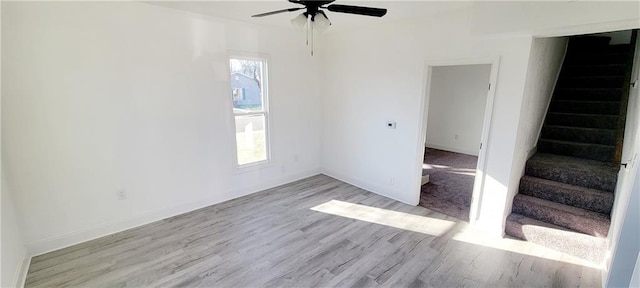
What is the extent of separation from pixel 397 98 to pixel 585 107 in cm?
277

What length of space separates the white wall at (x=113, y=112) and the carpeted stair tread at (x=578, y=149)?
4.08 metres

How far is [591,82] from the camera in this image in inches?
169

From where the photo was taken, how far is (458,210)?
12.3 ft

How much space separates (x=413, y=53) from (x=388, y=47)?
394 mm

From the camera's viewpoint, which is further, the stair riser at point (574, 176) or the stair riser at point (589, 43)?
the stair riser at point (589, 43)

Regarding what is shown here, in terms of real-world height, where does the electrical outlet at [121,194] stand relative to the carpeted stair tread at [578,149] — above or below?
below

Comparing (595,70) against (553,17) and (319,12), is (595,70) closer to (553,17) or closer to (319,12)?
(553,17)

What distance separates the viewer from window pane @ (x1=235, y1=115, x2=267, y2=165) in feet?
13.3

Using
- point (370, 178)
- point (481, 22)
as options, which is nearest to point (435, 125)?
point (370, 178)

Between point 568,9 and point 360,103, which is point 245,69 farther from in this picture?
point 568,9

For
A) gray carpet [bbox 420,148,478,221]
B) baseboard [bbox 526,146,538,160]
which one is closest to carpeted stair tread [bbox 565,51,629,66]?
baseboard [bbox 526,146,538,160]

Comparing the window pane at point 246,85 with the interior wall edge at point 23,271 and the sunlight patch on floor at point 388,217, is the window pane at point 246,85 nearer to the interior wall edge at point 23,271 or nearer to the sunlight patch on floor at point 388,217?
the sunlight patch on floor at point 388,217

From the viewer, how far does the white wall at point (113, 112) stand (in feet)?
8.27

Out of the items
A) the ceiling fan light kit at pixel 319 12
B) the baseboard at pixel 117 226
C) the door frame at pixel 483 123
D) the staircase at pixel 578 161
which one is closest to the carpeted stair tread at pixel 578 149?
the staircase at pixel 578 161
